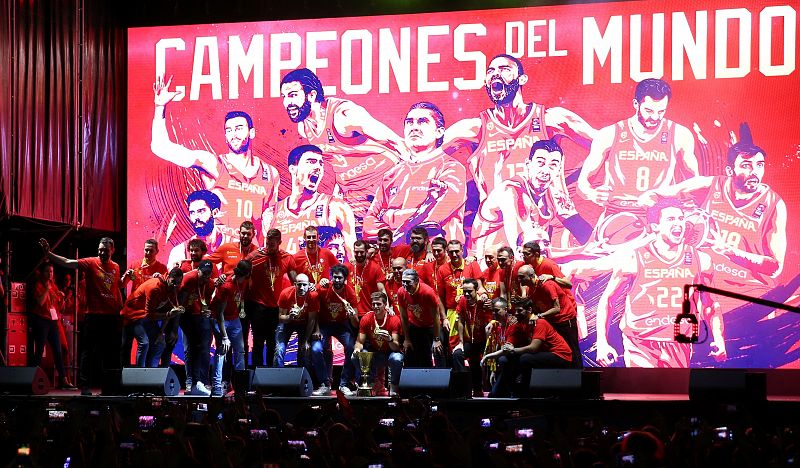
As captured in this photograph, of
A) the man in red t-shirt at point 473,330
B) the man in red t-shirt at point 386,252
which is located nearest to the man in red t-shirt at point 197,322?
the man in red t-shirt at point 386,252

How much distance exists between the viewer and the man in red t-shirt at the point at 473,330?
11102mm

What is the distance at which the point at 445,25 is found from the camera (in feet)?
44.2

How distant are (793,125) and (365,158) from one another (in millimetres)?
4836

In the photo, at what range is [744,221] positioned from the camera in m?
12.6

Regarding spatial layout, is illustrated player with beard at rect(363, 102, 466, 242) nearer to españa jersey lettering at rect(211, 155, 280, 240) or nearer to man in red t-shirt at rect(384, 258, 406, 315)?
españa jersey lettering at rect(211, 155, 280, 240)

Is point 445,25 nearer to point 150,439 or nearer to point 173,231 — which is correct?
point 173,231

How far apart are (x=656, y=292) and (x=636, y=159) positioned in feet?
4.95

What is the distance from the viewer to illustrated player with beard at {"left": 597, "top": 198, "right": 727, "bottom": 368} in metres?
12.7

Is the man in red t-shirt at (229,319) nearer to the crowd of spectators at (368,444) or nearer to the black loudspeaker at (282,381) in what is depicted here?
the black loudspeaker at (282,381)

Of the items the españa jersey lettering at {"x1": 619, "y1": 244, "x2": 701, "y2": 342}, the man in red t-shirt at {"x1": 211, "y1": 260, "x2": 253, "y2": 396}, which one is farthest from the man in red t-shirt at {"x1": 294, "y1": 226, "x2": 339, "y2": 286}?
the españa jersey lettering at {"x1": 619, "y1": 244, "x2": 701, "y2": 342}

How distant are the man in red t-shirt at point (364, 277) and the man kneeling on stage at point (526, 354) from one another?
5.53 feet

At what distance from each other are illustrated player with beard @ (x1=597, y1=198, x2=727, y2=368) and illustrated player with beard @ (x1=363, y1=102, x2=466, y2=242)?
1903 mm

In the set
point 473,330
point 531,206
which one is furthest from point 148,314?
point 531,206

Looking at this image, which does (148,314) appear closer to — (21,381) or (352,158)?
(21,381)
